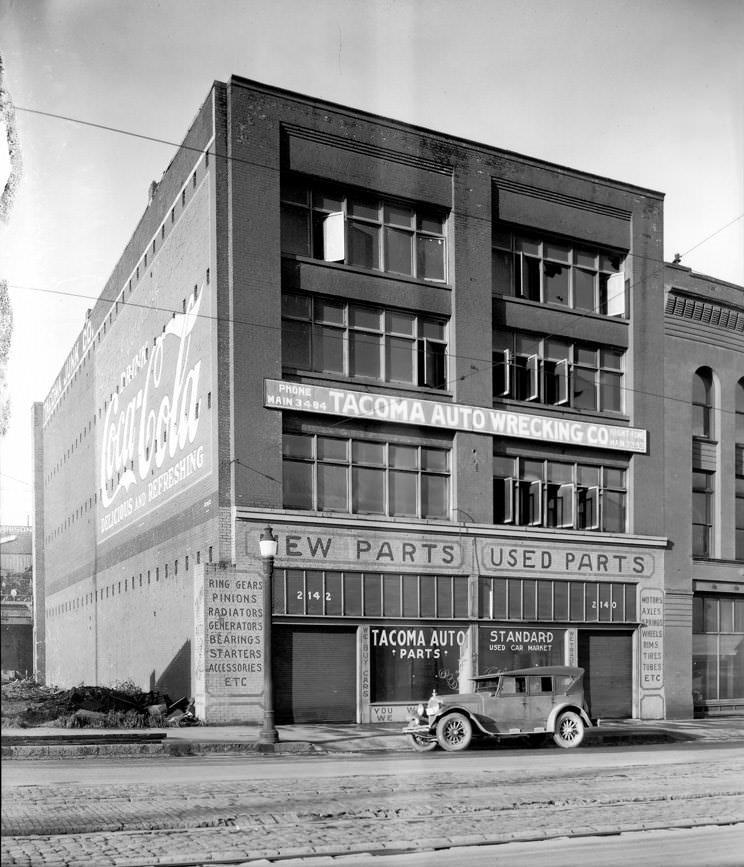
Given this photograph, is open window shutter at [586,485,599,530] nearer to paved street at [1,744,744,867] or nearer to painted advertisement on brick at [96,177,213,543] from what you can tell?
painted advertisement on brick at [96,177,213,543]

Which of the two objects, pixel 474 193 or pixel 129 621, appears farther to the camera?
pixel 129 621

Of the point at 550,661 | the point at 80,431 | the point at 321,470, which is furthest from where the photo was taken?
the point at 80,431

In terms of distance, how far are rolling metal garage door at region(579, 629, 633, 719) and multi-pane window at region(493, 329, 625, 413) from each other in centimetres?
673

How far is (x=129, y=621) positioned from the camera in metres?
35.2

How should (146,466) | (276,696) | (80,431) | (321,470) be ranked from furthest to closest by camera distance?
(80,431) < (146,466) < (321,470) < (276,696)

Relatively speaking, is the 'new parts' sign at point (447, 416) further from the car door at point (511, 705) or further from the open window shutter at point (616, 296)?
the car door at point (511, 705)

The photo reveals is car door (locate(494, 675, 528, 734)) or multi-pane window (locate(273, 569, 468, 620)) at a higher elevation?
multi-pane window (locate(273, 569, 468, 620))

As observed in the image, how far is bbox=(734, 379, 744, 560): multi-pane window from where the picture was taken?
34.8m

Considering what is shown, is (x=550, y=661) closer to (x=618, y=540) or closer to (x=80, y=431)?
(x=618, y=540)

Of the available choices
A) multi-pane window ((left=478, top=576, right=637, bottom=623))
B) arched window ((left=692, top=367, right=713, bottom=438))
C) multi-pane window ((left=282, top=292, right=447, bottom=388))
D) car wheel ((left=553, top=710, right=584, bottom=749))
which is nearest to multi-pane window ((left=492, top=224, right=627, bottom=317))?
multi-pane window ((left=282, top=292, right=447, bottom=388))

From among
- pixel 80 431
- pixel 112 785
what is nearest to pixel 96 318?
pixel 80 431

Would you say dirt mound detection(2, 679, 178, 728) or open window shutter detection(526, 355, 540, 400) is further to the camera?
open window shutter detection(526, 355, 540, 400)

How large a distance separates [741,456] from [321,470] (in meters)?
15.0

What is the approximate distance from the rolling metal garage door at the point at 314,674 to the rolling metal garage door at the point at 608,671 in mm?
7625
